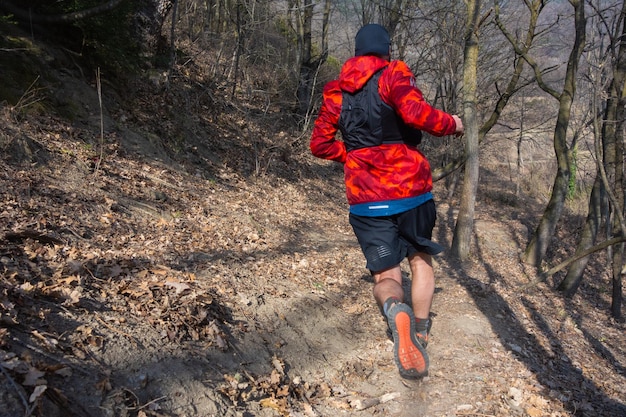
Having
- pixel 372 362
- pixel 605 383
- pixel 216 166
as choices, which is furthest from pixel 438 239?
pixel 372 362

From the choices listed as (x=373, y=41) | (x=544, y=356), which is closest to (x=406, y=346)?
(x=373, y=41)

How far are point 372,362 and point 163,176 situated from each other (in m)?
4.78

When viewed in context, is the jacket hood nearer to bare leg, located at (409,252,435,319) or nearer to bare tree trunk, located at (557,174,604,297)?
bare leg, located at (409,252,435,319)

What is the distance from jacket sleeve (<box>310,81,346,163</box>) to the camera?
10.9ft

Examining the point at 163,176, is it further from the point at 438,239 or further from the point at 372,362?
the point at 438,239

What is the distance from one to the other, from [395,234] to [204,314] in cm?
138

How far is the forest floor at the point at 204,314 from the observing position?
245 centimetres

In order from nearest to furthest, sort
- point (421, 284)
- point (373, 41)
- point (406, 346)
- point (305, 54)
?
1. point (406, 346)
2. point (373, 41)
3. point (421, 284)
4. point (305, 54)

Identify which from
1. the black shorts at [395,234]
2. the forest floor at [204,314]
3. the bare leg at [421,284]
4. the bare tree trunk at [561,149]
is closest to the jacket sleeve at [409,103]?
the black shorts at [395,234]

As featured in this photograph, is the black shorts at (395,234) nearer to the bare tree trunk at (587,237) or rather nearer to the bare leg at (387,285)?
the bare leg at (387,285)

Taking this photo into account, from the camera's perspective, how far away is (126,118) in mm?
8156

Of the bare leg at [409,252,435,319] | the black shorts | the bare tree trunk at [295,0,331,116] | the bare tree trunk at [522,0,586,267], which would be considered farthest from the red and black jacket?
the bare tree trunk at [295,0,331,116]

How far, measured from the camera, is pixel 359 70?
3148 millimetres

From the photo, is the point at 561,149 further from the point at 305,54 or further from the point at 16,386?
the point at 16,386
